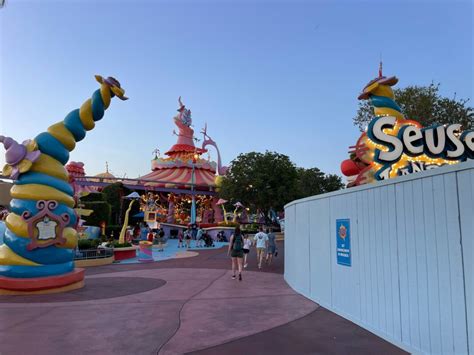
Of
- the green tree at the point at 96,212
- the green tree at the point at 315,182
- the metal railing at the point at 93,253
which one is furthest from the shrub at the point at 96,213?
the green tree at the point at 315,182

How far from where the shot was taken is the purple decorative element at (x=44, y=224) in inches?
372

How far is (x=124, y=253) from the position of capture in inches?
730

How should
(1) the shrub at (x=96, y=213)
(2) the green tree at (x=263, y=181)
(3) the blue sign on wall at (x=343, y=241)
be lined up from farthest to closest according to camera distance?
(2) the green tree at (x=263, y=181), (1) the shrub at (x=96, y=213), (3) the blue sign on wall at (x=343, y=241)

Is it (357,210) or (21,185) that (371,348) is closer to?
(357,210)

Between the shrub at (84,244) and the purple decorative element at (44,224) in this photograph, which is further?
the shrub at (84,244)

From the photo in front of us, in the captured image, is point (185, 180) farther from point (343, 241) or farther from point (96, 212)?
point (343, 241)

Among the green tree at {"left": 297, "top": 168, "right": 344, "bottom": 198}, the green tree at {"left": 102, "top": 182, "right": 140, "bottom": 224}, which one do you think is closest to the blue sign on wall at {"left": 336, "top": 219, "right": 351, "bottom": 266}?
the green tree at {"left": 102, "top": 182, "right": 140, "bottom": 224}

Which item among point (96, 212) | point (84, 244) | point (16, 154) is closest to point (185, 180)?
point (96, 212)

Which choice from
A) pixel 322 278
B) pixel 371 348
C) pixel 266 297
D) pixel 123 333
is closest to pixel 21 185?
pixel 123 333

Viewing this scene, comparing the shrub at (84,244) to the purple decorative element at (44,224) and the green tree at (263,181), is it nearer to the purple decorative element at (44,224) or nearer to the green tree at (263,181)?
the purple decorative element at (44,224)

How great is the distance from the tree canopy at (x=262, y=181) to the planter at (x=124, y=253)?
18.0m

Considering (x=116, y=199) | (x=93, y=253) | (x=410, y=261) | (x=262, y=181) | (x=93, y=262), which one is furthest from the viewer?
(x=116, y=199)

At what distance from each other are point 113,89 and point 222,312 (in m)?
7.15

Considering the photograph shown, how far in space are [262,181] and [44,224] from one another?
88.6 ft
